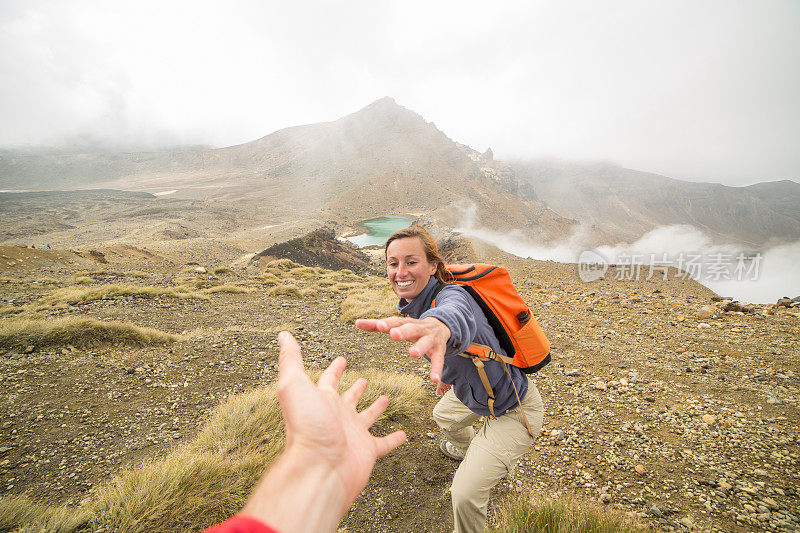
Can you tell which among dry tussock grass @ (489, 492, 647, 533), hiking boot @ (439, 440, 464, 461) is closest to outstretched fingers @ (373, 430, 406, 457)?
dry tussock grass @ (489, 492, 647, 533)

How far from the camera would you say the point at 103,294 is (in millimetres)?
8586

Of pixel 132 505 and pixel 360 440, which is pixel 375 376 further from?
pixel 360 440

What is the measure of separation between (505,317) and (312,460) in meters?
1.70

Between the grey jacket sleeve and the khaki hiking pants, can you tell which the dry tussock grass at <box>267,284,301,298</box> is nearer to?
the khaki hiking pants

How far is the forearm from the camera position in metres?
0.99

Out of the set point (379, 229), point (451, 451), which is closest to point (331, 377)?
point (451, 451)

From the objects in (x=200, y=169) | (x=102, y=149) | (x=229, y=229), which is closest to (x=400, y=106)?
(x=200, y=169)

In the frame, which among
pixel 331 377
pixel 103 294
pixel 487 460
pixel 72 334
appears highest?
pixel 331 377

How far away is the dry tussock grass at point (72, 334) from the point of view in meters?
4.98

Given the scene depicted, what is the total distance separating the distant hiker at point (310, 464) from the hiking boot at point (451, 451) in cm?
267

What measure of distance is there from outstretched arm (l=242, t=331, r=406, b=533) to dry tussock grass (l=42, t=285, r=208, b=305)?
9.86 m

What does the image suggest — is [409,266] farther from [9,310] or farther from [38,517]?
[9,310]

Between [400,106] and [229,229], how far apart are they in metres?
99.1

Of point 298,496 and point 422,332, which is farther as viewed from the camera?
point 422,332
